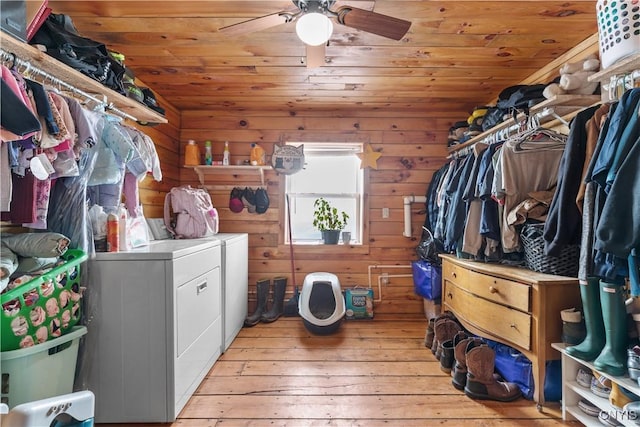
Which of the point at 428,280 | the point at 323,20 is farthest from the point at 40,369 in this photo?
the point at 428,280

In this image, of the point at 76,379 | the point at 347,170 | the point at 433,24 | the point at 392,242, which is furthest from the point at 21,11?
the point at 392,242

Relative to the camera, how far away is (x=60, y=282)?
1340mm

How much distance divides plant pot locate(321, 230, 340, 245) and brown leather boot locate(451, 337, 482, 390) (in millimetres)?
1490

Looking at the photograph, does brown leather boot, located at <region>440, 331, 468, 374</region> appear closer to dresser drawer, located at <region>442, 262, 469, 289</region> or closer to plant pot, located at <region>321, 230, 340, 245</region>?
dresser drawer, located at <region>442, 262, 469, 289</region>

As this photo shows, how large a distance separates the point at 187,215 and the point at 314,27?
66.4 inches

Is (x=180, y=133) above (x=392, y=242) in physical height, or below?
above

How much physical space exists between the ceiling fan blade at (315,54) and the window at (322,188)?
1567 millimetres

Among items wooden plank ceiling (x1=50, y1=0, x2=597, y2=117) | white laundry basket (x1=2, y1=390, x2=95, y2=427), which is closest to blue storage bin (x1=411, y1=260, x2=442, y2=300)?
wooden plank ceiling (x1=50, y1=0, x2=597, y2=117)

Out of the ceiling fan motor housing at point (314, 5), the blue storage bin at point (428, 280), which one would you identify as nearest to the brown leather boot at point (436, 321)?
the blue storage bin at point (428, 280)

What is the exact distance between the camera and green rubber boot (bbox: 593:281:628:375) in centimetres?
133

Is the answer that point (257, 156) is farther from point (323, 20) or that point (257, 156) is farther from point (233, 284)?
point (323, 20)

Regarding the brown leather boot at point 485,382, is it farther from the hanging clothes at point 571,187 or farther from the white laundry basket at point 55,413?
the white laundry basket at point 55,413

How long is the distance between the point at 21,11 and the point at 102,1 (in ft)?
1.67

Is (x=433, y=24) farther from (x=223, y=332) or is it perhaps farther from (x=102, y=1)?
(x=223, y=332)
